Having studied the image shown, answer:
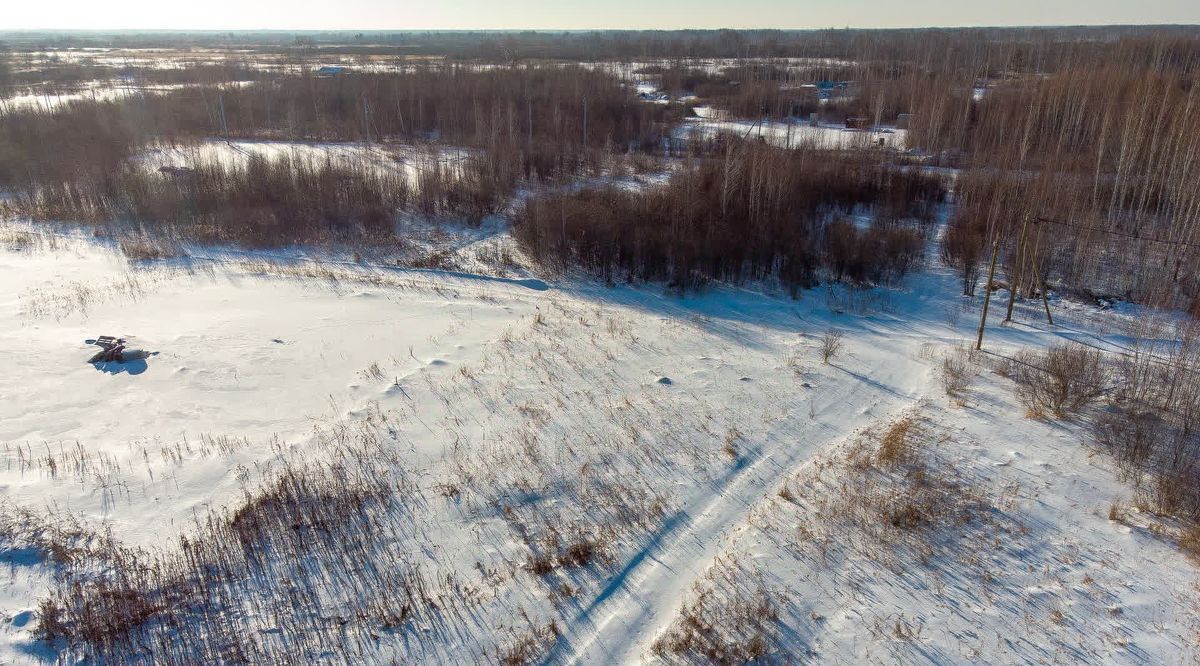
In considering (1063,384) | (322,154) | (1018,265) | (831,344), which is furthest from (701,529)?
(322,154)

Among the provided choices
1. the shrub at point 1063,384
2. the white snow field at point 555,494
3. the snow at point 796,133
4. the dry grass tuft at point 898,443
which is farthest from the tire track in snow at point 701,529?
the snow at point 796,133

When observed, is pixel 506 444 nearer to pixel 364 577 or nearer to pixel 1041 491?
pixel 364 577

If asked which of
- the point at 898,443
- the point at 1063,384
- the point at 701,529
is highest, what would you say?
the point at 1063,384

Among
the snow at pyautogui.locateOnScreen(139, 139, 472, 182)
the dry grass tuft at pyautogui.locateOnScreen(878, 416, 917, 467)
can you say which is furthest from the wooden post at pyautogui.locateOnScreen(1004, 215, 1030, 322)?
the snow at pyautogui.locateOnScreen(139, 139, 472, 182)

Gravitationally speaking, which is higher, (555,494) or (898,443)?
(898,443)

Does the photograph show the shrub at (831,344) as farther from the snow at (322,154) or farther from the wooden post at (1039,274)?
the snow at (322,154)

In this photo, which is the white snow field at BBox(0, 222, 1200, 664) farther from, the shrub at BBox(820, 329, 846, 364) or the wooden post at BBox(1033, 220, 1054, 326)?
the wooden post at BBox(1033, 220, 1054, 326)

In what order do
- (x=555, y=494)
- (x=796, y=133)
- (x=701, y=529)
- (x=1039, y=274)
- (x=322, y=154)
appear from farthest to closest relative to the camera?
(x=796, y=133), (x=322, y=154), (x=1039, y=274), (x=555, y=494), (x=701, y=529)

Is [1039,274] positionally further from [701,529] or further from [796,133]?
[796,133]
